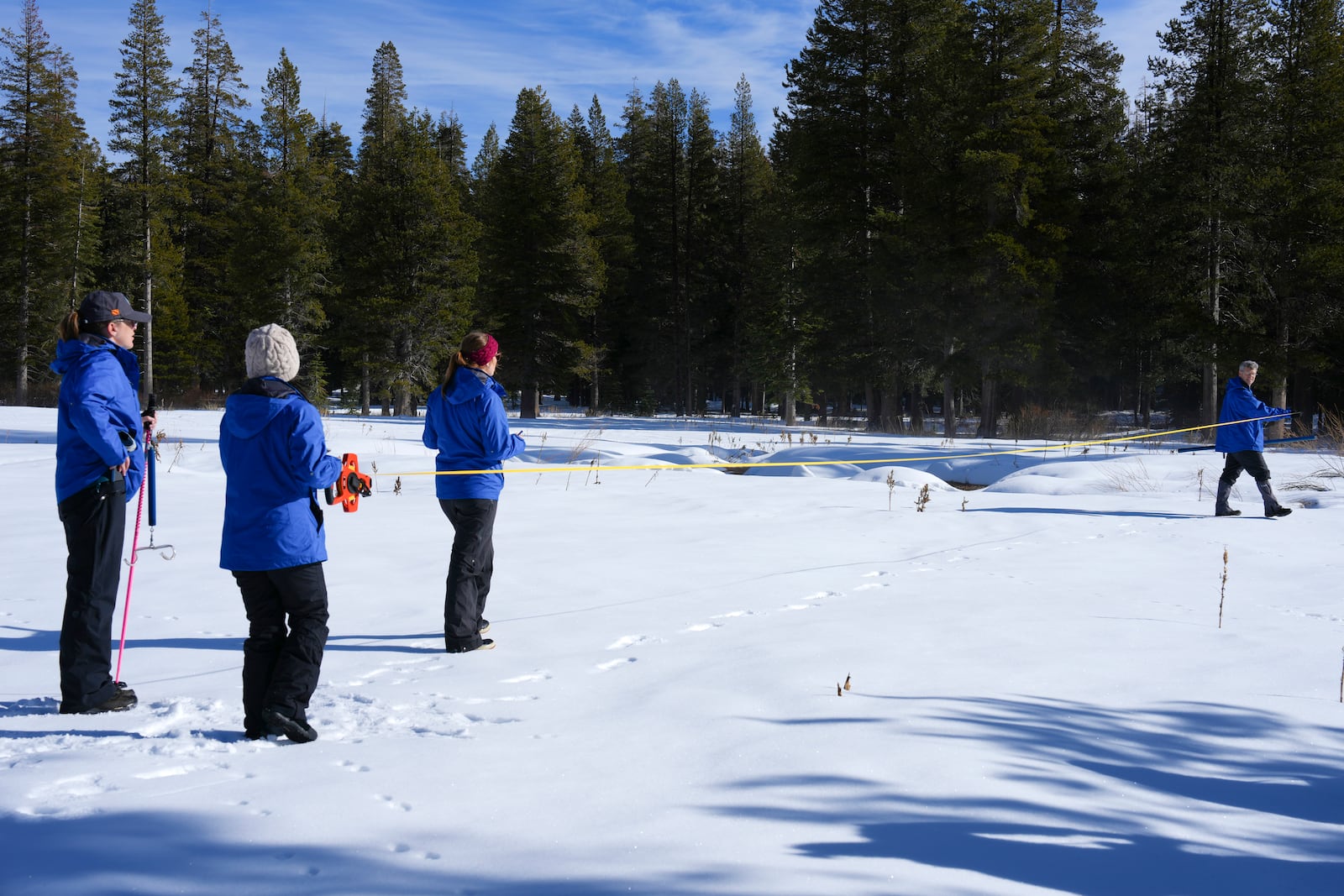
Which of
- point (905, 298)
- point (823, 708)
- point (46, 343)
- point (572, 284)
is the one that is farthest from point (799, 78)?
point (46, 343)

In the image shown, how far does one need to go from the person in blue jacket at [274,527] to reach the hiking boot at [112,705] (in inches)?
27.3

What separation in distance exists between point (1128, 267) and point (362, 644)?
86.3 feet

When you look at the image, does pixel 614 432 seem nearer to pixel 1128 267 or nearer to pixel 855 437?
pixel 855 437

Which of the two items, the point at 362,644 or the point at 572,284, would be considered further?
the point at 572,284

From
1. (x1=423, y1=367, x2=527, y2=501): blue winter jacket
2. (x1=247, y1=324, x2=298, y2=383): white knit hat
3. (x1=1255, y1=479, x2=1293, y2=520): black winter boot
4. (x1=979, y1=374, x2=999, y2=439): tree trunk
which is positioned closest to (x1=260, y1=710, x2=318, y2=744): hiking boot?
(x1=247, y1=324, x2=298, y2=383): white knit hat

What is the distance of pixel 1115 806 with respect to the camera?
3230 mm

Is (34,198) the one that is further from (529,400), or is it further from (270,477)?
(270,477)

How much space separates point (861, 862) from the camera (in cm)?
278

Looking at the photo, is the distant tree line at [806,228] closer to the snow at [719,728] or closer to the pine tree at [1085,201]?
the pine tree at [1085,201]

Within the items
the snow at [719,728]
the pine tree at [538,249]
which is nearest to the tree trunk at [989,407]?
the pine tree at [538,249]

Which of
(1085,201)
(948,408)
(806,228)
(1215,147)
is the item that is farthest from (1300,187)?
(806,228)

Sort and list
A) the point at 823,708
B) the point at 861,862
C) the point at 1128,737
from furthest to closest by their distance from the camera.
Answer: the point at 823,708
the point at 1128,737
the point at 861,862

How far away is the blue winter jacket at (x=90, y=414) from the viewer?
4.22 meters

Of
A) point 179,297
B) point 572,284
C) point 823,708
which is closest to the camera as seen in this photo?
point 823,708
